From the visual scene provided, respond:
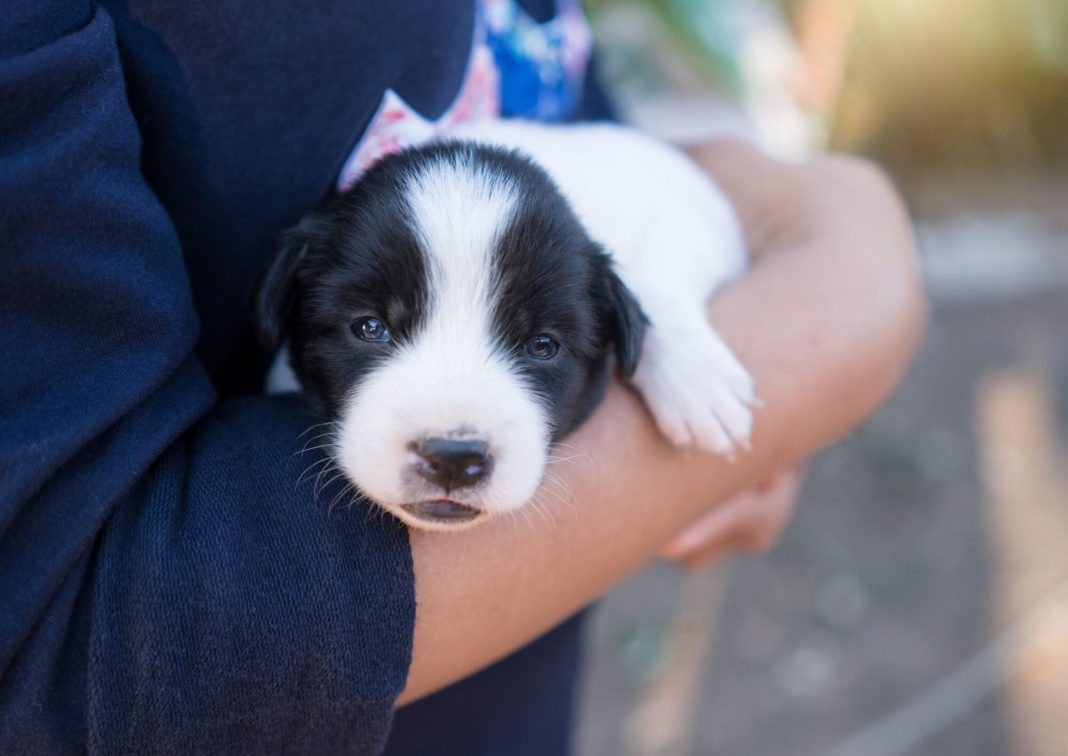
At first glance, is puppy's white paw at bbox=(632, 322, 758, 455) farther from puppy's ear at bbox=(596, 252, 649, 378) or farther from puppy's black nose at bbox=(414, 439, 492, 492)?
puppy's black nose at bbox=(414, 439, 492, 492)

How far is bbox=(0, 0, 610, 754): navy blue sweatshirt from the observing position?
3.49ft

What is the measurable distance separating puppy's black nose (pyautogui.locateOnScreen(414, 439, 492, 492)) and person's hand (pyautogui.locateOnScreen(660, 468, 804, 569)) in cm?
61

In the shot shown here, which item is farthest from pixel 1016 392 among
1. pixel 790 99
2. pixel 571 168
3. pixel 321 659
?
pixel 321 659

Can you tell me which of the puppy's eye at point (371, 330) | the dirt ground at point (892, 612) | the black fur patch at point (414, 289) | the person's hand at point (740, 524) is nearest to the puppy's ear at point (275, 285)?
the black fur patch at point (414, 289)

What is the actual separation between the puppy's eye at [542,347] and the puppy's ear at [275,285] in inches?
13.6

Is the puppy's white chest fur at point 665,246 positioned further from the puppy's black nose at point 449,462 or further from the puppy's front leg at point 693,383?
the puppy's black nose at point 449,462

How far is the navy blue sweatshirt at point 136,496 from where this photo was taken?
1063mm

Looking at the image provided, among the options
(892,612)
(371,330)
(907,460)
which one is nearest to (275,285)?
(371,330)

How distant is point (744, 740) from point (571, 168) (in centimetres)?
210

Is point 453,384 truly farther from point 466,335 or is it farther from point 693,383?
point 693,383

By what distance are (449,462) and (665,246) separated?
0.75 meters

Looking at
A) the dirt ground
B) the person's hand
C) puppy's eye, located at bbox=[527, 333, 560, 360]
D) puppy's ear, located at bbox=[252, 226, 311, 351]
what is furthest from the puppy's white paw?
the dirt ground

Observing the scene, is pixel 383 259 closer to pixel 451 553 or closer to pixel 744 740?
pixel 451 553

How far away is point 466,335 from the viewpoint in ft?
4.68
